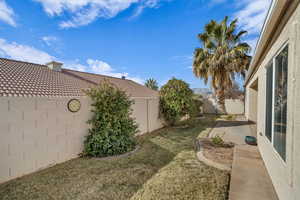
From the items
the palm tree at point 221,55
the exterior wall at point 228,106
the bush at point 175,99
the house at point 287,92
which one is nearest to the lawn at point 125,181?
the house at point 287,92

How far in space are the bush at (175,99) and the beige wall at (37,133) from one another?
18.4 ft

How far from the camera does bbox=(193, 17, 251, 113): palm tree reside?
11594 millimetres

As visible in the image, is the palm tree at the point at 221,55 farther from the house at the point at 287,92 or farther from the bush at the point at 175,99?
the house at the point at 287,92

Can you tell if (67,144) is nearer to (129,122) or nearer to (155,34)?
(129,122)

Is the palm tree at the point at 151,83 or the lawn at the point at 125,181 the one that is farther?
the palm tree at the point at 151,83

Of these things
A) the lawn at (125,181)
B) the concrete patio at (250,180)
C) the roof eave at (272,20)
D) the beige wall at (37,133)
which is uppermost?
the roof eave at (272,20)

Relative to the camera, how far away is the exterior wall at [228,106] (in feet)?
54.7

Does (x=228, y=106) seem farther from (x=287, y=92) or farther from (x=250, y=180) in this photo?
(x=287, y=92)

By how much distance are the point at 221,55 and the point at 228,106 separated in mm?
7667

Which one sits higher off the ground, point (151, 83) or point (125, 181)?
point (151, 83)

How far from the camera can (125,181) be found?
3373mm

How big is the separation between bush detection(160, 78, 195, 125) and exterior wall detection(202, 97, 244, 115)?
8270mm

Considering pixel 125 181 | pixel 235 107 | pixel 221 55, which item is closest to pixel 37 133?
pixel 125 181

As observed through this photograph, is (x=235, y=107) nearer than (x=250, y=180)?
No
